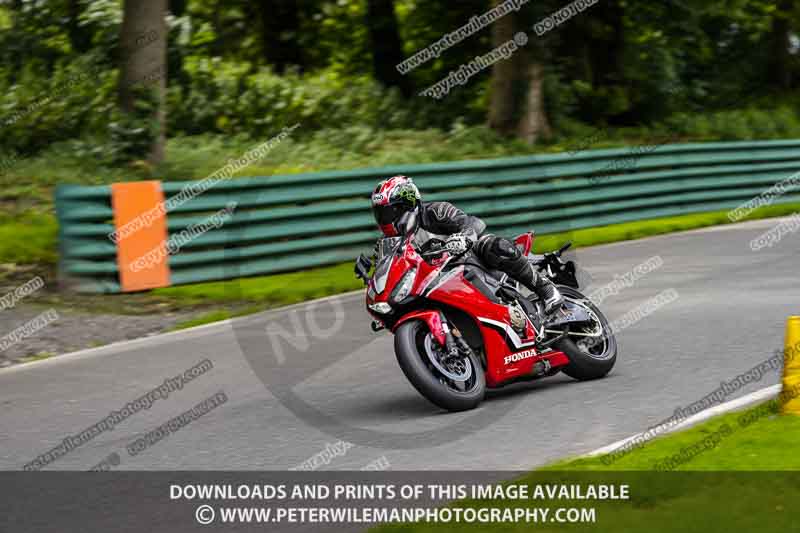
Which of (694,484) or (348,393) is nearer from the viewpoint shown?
(694,484)

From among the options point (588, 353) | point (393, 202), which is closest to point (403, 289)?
point (393, 202)

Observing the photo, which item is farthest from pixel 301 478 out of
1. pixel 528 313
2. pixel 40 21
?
pixel 40 21

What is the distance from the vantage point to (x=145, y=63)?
56.5 feet

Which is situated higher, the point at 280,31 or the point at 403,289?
the point at 403,289

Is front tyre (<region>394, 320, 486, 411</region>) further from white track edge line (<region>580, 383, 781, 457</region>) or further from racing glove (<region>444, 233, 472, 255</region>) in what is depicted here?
white track edge line (<region>580, 383, 781, 457</region>)

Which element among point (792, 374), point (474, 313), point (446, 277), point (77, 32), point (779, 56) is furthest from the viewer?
point (779, 56)

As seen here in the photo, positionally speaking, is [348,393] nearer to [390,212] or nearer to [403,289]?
[403,289]

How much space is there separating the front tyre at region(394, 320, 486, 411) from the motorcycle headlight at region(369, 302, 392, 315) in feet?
0.44

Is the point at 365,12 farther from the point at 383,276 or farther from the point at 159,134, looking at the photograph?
the point at 383,276

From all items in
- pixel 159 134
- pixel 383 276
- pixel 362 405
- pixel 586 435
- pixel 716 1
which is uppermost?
pixel 383 276

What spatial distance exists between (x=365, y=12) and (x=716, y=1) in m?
9.68

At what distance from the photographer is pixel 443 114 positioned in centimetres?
2717

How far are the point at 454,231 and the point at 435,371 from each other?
996mm

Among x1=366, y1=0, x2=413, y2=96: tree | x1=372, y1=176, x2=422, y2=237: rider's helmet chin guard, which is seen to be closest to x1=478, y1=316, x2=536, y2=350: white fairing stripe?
x1=372, y1=176, x2=422, y2=237: rider's helmet chin guard
